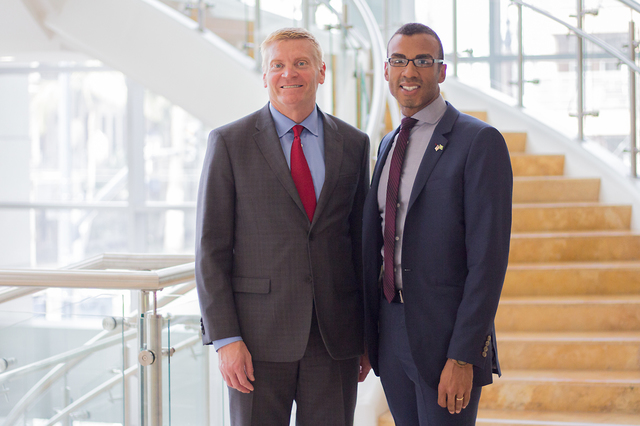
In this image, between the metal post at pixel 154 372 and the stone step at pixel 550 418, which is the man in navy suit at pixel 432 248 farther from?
the stone step at pixel 550 418

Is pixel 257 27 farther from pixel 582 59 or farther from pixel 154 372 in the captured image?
pixel 154 372

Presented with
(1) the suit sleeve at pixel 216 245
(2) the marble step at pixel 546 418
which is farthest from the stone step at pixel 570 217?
(1) the suit sleeve at pixel 216 245

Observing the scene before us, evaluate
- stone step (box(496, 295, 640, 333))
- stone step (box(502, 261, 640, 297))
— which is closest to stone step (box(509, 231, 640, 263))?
stone step (box(502, 261, 640, 297))

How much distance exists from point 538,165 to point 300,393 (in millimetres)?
3230

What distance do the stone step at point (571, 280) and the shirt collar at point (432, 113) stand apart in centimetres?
194

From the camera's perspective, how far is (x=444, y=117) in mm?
1499

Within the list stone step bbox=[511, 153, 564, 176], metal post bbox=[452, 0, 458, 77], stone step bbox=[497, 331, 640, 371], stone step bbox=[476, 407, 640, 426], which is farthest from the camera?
metal post bbox=[452, 0, 458, 77]

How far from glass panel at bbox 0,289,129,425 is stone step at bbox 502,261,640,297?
217cm

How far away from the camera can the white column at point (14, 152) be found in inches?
379

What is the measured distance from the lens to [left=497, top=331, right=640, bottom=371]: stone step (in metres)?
2.85

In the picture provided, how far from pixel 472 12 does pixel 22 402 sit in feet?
20.0

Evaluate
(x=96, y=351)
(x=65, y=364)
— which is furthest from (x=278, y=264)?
(x=65, y=364)

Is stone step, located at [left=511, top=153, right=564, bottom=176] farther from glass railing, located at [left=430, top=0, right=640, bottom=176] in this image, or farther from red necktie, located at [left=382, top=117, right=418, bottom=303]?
red necktie, located at [left=382, top=117, right=418, bottom=303]

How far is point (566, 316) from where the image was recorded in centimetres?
307
